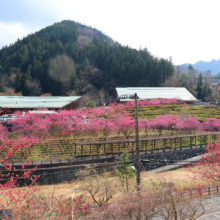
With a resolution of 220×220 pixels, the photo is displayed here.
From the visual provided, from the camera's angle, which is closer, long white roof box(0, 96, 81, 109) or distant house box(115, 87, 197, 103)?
long white roof box(0, 96, 81, 109)

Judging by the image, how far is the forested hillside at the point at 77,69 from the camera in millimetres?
49719

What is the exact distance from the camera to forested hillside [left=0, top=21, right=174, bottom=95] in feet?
163

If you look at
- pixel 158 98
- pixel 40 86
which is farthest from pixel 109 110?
pixel 40 86

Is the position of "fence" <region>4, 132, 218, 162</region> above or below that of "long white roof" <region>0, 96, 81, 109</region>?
below

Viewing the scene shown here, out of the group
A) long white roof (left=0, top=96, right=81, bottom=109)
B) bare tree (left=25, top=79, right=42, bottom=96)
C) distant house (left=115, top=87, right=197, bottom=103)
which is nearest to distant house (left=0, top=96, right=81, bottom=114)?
long white roof (left=0, top=96, right=81, bottom=109)

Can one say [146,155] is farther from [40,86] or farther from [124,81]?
[40,86]

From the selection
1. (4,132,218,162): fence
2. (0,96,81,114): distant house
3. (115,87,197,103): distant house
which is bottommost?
(4,132,218,162): fence

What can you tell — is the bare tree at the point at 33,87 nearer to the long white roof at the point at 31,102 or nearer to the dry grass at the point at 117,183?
the long white roof at the point at 31,102

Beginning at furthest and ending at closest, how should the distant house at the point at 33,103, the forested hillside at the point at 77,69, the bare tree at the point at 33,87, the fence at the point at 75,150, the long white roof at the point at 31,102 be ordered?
1. the forested hillside at the point at 77,69
2. the bare tree at the point at 33,87
3. the long white roof at the point at 31,102
4. the distant house at the point at 33,103
5. the fence at the point at 75,150

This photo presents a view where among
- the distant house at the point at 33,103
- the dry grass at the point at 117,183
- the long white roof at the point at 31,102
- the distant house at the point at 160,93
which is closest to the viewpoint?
the dry grass at the point at 117,183

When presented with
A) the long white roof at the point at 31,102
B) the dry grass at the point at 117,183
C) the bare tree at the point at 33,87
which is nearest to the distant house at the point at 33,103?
the long white roof at the point at 31,102

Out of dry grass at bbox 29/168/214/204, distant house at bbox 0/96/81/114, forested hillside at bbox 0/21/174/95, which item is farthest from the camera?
forested hillside at bbox 0/21/174/95

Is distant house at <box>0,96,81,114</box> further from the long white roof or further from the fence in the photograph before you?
the fence

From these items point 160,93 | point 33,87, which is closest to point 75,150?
point 160,93
